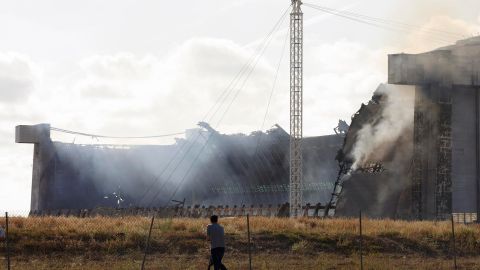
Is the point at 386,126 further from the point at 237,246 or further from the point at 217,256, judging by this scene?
the point at 217,256

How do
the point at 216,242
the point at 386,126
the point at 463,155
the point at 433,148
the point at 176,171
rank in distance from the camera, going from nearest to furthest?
the point at 216,242
the point at 433,148
the point at 463,155
the point at 386,126
the point at 176,171

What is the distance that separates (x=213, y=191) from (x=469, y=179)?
5549 cm

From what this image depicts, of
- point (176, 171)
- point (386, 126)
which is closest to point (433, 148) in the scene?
point (386, 126)

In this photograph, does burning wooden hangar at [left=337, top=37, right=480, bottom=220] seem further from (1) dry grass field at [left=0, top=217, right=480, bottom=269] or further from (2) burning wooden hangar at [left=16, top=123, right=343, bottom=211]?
(2) burning wooden hangar at [left=16, top=123, right=343, bottom=211]

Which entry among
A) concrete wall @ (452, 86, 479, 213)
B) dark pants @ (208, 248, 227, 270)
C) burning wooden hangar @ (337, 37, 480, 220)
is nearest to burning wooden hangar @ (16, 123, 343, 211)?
burning wooden hangar @ (337, 37, 480, 220)

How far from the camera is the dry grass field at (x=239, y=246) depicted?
28938 mm

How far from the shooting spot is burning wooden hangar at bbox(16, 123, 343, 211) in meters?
102

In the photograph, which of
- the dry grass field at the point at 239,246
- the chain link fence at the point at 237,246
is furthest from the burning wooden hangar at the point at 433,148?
the dry grass field at the point at 239,246

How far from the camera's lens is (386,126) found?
65.3 m

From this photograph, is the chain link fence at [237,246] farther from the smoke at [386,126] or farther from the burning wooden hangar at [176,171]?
the burning wooden hangar at [176,171]

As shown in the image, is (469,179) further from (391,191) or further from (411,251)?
(411,251)

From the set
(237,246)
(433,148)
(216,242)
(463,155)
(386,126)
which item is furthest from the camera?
(386,126)

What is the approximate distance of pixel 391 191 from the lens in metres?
62.6

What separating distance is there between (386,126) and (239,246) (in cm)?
3404
